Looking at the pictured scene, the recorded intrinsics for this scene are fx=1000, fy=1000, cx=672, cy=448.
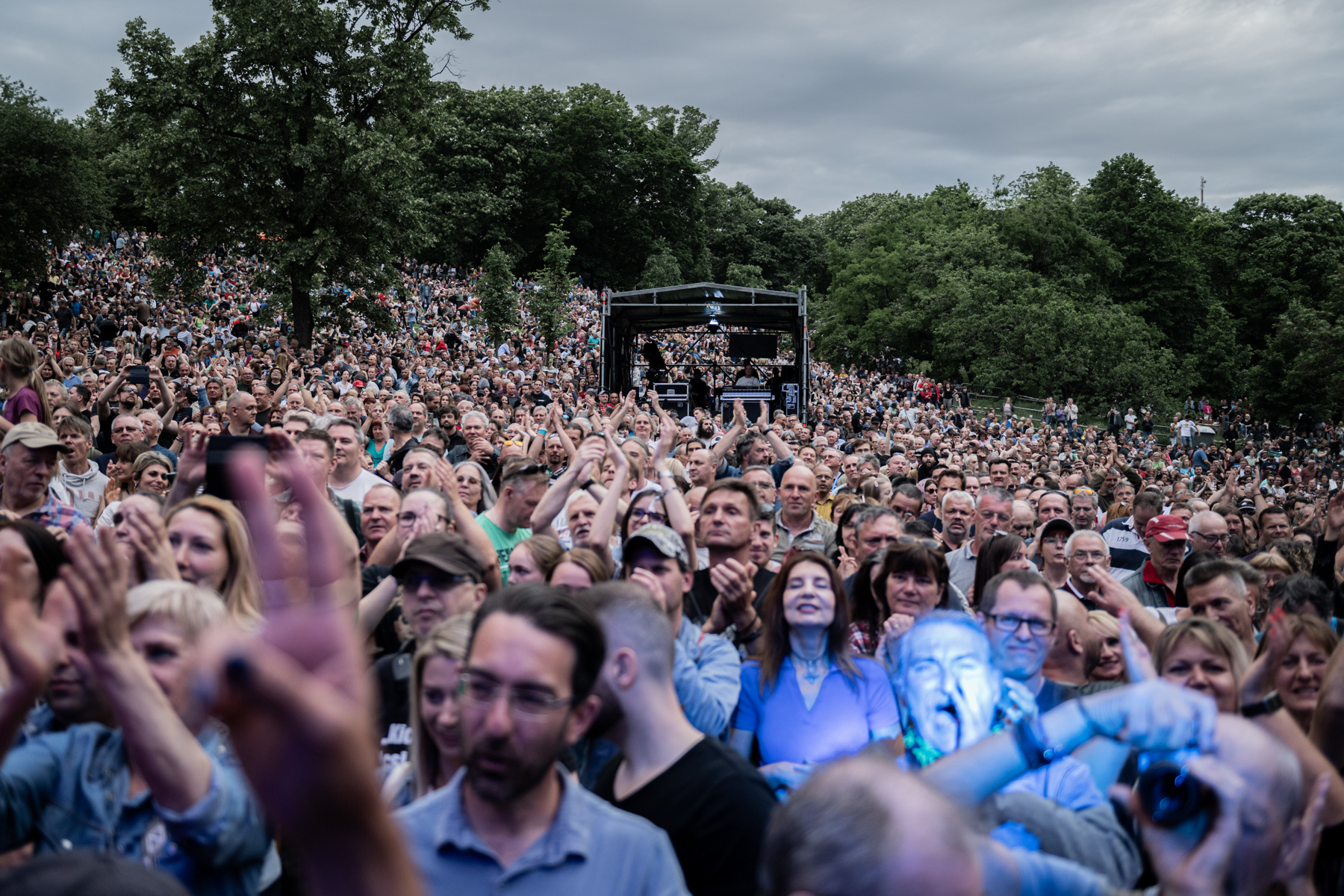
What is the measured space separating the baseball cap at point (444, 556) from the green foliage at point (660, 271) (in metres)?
53.1

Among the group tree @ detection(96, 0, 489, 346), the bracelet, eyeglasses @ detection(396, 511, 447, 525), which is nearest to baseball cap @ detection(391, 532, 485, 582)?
eyeglasses @ detection(396, 511, 447, 525)

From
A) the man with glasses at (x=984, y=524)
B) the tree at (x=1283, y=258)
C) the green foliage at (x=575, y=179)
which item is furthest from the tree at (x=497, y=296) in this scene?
the tree at (x=1283, y=258)

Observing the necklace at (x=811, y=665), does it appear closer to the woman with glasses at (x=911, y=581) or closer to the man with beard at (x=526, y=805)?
the woman with glasses at (x=911, y=581)

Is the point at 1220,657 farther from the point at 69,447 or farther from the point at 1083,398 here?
the point at 1083,398

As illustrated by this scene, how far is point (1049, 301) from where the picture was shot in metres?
38.2

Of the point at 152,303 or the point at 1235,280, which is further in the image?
the point at 1235,280

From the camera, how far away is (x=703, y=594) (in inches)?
174

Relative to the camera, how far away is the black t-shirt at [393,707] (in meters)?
2.89

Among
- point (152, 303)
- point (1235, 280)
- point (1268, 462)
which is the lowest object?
point (1268, 462)

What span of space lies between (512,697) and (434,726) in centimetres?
70

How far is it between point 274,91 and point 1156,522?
2138 cm

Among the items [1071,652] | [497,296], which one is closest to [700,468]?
[1071,652]

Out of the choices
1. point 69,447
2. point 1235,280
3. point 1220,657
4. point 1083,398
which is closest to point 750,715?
point 1220,657

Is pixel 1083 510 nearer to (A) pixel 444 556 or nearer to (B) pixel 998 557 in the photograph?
(B) pixel 998 557
